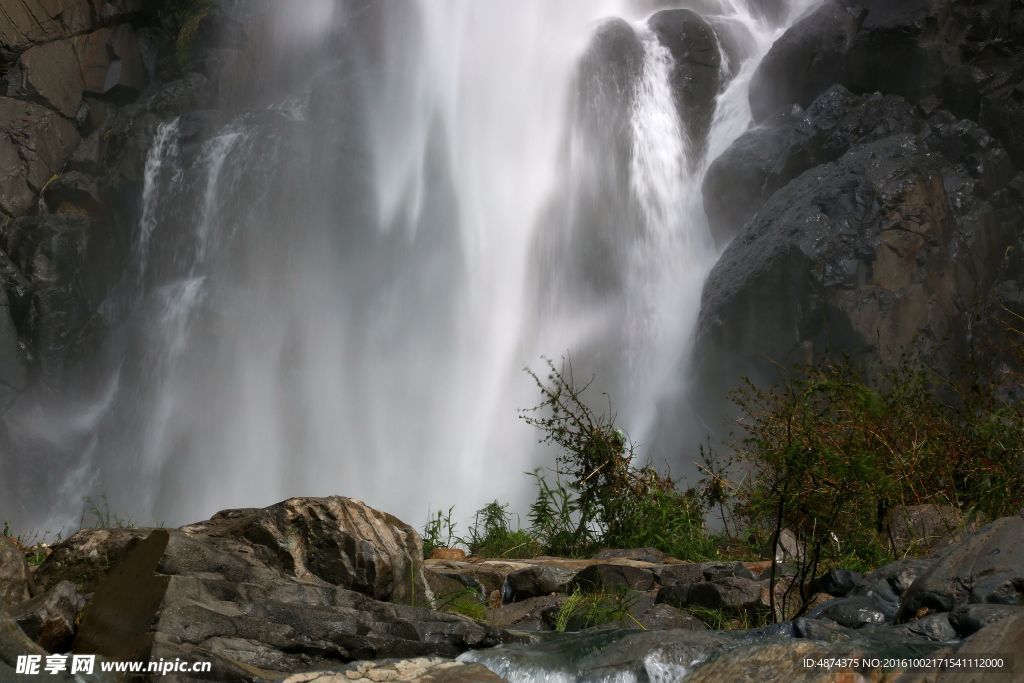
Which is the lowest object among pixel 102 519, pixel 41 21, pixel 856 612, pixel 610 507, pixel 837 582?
pixel 856 612

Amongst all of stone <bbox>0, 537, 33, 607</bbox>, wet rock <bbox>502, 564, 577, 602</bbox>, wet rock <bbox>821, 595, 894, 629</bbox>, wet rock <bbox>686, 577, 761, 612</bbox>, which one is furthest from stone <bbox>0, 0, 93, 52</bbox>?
wet rock <bbox>821, 595, 894, 629</bbox>

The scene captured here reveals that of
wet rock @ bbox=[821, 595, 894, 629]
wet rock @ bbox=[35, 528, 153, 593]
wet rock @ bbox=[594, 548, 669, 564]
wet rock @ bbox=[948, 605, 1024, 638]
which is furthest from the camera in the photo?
wet rock @ bbox=[594, 548, 669, 564]

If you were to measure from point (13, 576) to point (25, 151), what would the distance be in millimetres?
15622

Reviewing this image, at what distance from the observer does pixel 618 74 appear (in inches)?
652

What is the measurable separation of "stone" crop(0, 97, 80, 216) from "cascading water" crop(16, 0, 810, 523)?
1.87 metres

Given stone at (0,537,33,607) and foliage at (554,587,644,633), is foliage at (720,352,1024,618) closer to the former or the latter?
foliage at (554,587,644,633)

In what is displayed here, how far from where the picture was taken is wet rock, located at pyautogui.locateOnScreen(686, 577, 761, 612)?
168 inches

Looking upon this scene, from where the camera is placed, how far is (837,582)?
414 centimetres

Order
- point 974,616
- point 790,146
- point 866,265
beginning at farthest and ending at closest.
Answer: point 790,146 → point 866,265 → point 974,616

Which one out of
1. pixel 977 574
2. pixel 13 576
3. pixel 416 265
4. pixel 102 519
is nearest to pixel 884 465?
pixel 977 574

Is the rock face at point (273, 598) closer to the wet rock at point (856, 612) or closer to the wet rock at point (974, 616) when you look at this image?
the wet rock at point (856, 612)

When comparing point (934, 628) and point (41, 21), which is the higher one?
point (41, 21)

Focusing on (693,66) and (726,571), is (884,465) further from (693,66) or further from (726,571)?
(693,66)

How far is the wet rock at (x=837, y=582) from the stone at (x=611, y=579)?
3.29ft
